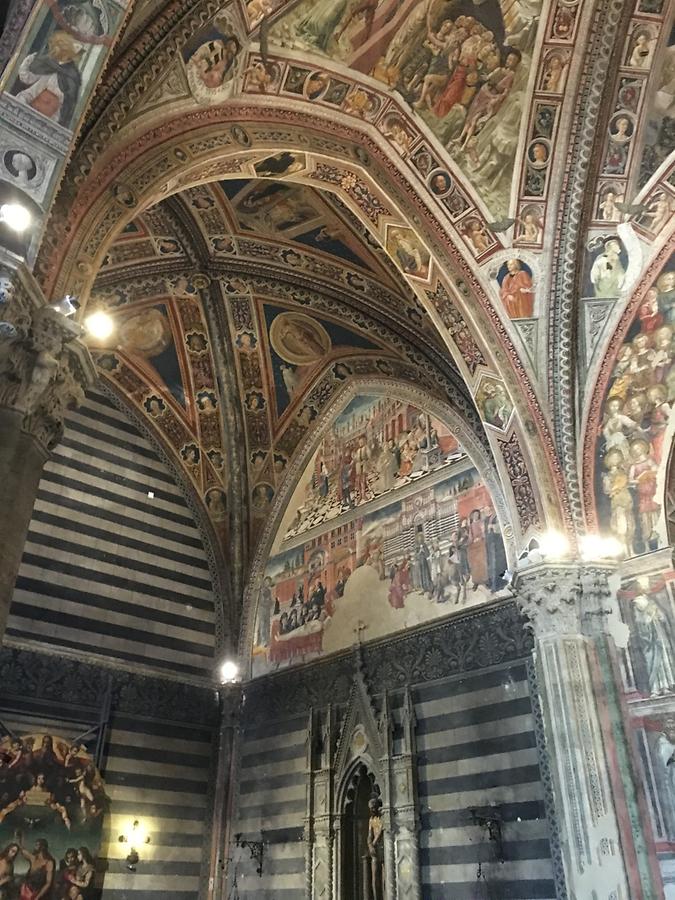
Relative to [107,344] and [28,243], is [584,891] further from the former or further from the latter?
[107,344]

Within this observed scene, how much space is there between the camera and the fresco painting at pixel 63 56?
6.12m

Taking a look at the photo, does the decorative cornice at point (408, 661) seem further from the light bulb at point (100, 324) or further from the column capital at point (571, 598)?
the light bulb at point (100, 324)

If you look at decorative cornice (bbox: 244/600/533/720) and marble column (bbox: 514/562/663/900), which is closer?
marble column (bbox: 514/562/663/900)

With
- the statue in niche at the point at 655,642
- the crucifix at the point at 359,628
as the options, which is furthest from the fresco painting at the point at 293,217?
the statue in niche at the point at 655,642

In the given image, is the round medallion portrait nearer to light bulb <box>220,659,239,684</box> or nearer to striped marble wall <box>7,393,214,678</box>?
striped marble wall <box>7,393,214,678</box>

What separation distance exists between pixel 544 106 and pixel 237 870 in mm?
12597

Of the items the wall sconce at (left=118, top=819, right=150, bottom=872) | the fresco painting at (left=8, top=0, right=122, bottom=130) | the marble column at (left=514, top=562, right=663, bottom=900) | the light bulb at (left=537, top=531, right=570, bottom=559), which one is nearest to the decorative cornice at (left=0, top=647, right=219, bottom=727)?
the wall sconce at (left=118, top=819, right=150, bottom=872)

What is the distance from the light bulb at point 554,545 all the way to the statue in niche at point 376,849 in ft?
15.2

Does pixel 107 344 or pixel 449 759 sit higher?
pixel 107 344

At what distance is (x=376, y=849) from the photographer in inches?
441

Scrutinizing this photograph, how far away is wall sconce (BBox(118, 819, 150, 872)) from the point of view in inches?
472

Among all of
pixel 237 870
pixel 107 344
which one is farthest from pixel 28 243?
pixel 237 870

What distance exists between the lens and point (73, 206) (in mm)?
7258

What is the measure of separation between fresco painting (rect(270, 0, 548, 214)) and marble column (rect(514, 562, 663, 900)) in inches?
204
